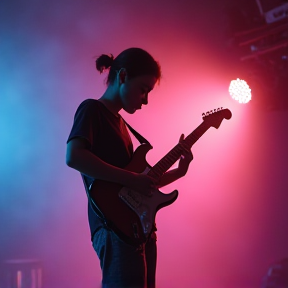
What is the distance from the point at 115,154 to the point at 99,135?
100mm

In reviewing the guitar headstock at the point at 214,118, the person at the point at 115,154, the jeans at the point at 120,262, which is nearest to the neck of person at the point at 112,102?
the person at the point at 115,154

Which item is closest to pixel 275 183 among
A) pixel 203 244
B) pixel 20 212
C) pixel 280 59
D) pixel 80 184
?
pixel 203 244

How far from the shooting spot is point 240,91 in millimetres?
3643

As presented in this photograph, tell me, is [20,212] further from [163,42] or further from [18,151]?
[163,42]

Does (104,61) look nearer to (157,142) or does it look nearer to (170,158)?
(170,158)

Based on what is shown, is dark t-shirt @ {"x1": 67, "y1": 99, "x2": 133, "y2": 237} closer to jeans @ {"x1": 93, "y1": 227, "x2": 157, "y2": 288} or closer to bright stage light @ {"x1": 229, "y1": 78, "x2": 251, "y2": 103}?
jeans @ {"x1": 93, "y1": 227, "x2": 157, "y2": 288}

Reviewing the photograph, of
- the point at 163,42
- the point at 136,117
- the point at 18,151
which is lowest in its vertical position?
the point at 18,151

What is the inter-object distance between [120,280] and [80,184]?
206 centimetres

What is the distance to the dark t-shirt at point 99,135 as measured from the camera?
1483 mm

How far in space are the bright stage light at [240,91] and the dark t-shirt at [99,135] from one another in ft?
7.27

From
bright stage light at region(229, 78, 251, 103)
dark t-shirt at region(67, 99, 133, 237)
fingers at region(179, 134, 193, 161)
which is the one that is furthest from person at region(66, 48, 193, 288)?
bright stage light at region(229, 78, 251, 103)

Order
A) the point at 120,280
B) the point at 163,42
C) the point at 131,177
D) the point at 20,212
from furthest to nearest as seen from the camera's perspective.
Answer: the point at 163,42
the point at 20,212
the point at 131,177
the point at 120,280

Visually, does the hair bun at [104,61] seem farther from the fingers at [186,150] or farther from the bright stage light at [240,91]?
the bright stage light at [240,91]

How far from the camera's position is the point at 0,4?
11.5 ft
